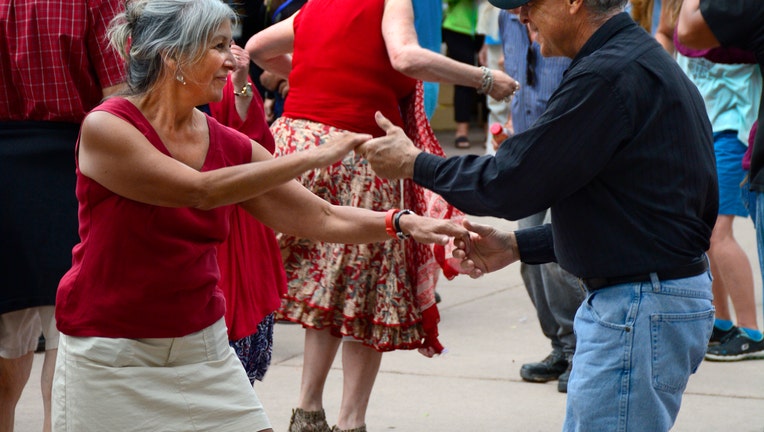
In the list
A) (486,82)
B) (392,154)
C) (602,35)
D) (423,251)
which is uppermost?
(602,35)

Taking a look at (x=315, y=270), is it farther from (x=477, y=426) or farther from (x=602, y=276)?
(x=602, y=276)

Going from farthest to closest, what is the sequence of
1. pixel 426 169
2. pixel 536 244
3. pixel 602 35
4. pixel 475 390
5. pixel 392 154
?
1. pixel 475 390
2. pixel 536 244
3. pixel 392 154
4. pixel 426 169
5. pixel 602 35

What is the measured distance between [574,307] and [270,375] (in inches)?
61.7

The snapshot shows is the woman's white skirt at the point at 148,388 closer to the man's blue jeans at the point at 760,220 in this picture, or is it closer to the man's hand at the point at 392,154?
the man's hand at the point at 392,154

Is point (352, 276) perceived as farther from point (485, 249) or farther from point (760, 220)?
point (760, 220)

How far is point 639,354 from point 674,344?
109 mm

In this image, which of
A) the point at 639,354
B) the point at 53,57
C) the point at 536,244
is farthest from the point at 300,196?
the point at 53,57

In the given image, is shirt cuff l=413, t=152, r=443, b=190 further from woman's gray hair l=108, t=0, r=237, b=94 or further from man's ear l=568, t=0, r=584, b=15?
woman's gray hair l=108, t=0, r=237, b=94

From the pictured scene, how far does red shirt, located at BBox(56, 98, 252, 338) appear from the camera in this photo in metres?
3.15

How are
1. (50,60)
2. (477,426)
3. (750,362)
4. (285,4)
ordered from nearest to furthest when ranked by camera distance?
1. (50,60)
2. (477,426)
3. (750,362)
4. (285,4)

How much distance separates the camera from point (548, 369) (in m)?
5.82

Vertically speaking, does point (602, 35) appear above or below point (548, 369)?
above

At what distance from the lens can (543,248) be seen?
11.6 ft

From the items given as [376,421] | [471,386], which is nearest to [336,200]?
[376,421]
